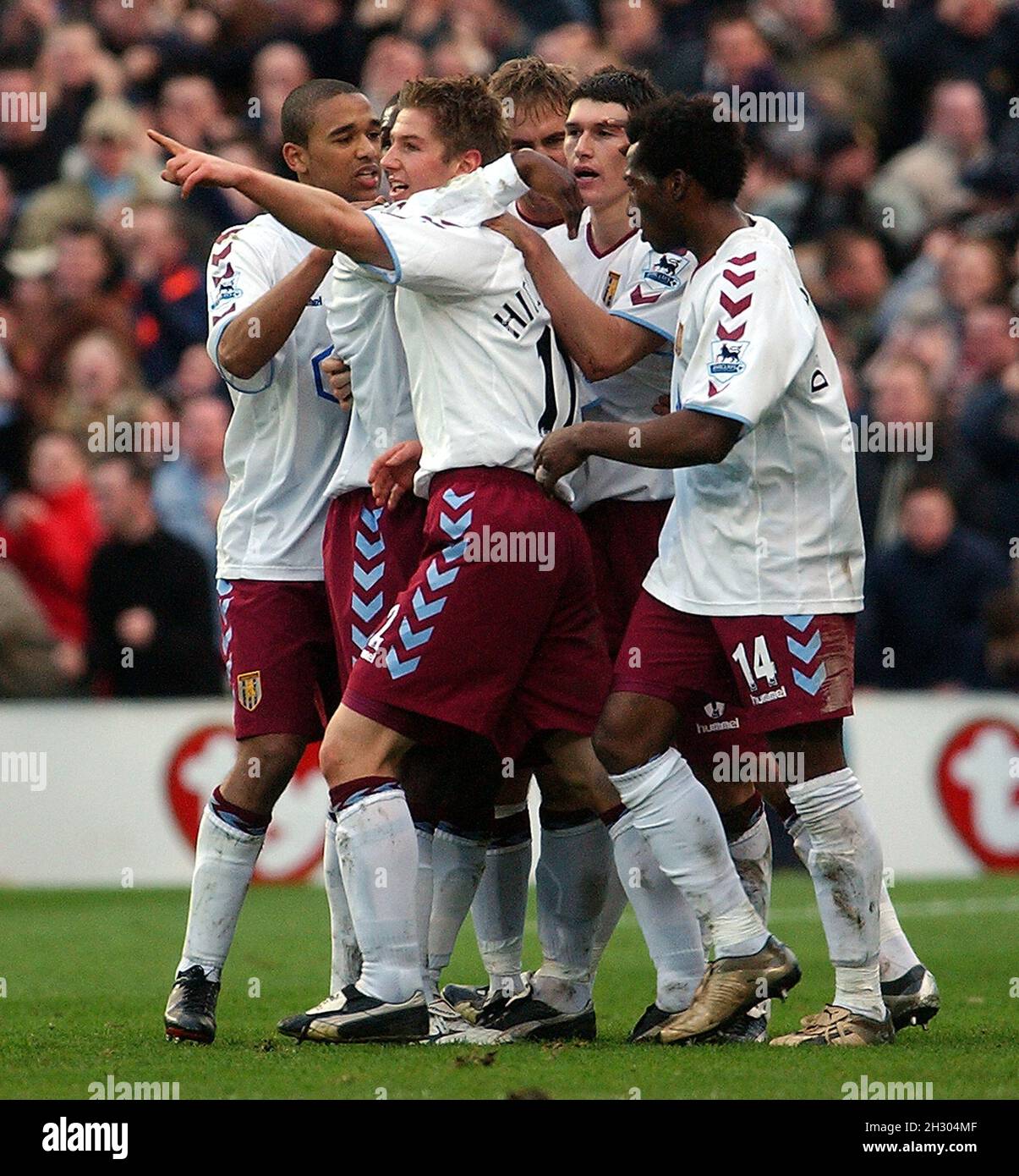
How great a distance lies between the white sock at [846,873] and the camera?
217 inches

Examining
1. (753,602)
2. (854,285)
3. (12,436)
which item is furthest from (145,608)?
(753,602)

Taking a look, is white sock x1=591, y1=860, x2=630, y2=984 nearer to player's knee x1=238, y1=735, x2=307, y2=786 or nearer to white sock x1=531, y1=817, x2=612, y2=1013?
white sock x1=531, y1=817, x2=612, y2=1013

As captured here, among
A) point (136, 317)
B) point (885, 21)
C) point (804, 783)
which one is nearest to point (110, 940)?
point (804, 783)

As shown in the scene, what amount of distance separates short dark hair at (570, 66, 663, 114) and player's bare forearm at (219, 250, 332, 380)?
3.24 feet

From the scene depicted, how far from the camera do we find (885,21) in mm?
15102

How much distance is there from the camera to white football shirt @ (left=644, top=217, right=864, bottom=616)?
545cm

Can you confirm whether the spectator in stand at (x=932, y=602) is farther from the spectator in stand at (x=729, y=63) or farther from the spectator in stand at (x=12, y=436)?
the spectator in stand at (x=12, y=436)

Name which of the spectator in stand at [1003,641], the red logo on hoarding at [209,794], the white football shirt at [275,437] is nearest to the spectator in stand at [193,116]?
the red logo on hoarding at [209,794]

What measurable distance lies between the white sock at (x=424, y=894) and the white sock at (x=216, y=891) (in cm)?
49

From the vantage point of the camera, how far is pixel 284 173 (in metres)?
13.8

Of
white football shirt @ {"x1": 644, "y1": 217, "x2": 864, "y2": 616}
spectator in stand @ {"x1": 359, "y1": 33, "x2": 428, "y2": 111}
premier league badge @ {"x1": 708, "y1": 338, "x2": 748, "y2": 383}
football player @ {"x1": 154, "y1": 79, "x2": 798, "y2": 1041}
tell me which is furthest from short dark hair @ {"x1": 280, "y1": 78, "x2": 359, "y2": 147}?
spectator in stand @ {"x1": 359, "y1": 33, "x2": 428, "y2": 111}

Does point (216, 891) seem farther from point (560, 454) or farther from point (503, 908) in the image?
point (560, 454)

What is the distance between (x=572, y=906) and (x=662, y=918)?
330mm
